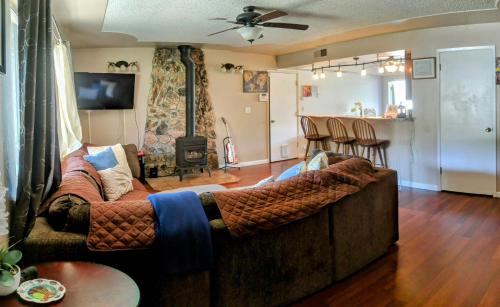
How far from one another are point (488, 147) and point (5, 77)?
5.40 metres

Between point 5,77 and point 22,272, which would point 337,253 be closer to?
point 22,272

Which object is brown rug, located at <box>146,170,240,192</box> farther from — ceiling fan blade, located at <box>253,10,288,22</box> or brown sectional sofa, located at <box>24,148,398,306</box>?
brown sectional sofa, located at <box>24,148,398,306</box>

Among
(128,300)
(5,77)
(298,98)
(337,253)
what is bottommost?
(337,253)

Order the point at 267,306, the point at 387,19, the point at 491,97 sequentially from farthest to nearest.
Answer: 1. the point at 491,97
2. the point at 387,19
3. the point at 267,306

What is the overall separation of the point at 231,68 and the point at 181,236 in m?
5.74

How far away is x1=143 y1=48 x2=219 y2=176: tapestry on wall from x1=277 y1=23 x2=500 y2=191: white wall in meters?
3.18

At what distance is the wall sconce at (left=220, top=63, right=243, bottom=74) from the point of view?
283 inches

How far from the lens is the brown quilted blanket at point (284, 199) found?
213cm

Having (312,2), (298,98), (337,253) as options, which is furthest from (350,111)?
(337,253)

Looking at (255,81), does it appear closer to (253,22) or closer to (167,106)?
(167,106)

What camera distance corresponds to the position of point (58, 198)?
2037 millimetres

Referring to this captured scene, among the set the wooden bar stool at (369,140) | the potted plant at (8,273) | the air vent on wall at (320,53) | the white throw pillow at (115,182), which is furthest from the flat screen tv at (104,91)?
the potted plant at (8,273)

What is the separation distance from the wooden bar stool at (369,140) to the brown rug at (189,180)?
214 centimetres

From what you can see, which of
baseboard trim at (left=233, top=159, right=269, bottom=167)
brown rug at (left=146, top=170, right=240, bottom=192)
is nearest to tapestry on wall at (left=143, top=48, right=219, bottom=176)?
brown rug at (left=146, top=170, right=240, bottom=192)
